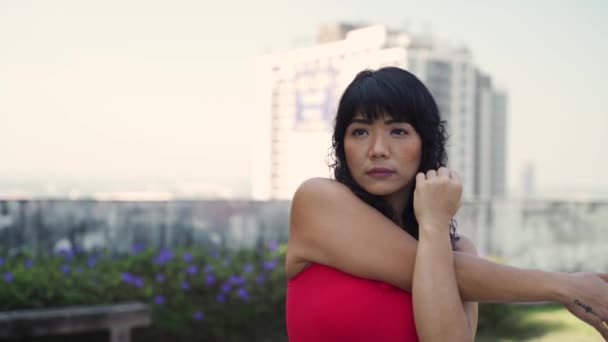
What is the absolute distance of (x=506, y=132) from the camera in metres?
55.9

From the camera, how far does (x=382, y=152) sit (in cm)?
166

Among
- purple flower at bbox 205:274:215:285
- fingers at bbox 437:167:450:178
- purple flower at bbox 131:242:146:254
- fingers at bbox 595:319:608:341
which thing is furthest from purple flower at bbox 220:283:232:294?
fingers at bbox 595:319:608:341

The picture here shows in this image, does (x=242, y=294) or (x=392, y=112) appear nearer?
(x=392, y=112)

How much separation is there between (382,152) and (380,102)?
4.9 inches

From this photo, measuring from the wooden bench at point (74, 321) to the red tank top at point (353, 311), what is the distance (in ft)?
11.4

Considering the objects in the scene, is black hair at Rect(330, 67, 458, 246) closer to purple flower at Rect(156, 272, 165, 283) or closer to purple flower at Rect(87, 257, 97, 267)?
purple flower at Rect(156, 272, 165, 283)

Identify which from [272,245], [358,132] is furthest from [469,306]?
[272,245]

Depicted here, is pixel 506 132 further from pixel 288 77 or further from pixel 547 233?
pixel 547 233

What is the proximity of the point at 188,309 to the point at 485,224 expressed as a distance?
13.6 ft

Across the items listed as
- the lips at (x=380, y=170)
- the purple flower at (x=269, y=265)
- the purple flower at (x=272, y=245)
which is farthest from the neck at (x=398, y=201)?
the purple flower at (x=272, y=245)

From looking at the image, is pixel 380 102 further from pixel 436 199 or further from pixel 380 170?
pixel 436 199

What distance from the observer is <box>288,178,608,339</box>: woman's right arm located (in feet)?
5.33

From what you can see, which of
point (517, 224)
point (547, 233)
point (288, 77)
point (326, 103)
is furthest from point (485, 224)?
point (288, 77)

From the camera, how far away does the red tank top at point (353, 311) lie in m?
1.61
